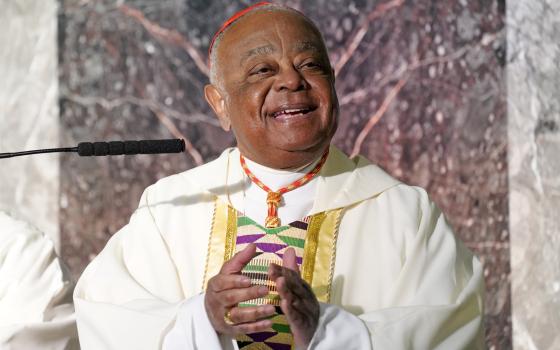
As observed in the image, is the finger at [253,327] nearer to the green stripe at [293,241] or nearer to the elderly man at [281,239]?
the elderly man at [281,239]

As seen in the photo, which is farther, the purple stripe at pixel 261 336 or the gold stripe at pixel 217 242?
the gold stripe at pixel 217 242

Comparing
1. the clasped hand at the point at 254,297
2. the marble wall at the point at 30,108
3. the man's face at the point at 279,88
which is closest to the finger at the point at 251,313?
the clasped hand at the point at 254,297

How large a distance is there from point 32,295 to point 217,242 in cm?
77

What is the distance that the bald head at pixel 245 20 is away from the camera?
11.4 feet

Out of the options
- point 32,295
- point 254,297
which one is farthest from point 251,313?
point 32,295

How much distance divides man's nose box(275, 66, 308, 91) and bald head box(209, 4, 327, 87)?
0.65 ft

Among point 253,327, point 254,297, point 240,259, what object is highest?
point 240,259

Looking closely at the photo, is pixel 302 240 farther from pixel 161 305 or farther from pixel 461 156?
pixel 461 156

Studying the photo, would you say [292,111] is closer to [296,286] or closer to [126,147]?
[126,147]

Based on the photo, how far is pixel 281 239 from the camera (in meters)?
3.41

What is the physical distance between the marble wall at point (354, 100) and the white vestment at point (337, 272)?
179 cm

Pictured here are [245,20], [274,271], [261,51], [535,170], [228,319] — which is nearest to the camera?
[274,271]

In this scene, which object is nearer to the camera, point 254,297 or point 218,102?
point 254,297

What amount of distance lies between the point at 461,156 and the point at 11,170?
278 cm
